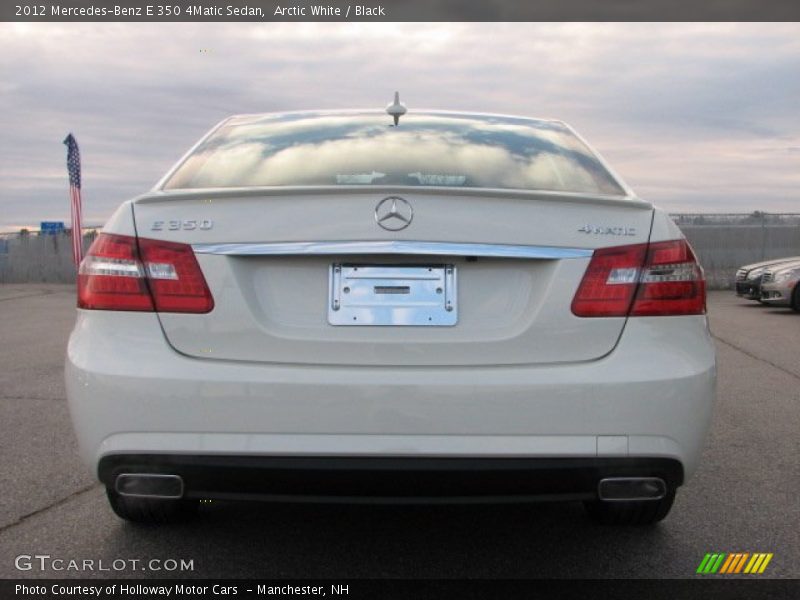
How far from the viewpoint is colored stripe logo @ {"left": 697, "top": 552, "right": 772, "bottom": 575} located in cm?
298

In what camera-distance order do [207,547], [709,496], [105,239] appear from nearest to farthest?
[105,239]
[207,547]
[709,496]

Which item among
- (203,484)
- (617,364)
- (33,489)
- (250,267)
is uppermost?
(250,267)

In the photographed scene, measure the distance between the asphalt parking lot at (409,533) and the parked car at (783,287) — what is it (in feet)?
32.2

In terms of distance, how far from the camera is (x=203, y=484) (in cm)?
246

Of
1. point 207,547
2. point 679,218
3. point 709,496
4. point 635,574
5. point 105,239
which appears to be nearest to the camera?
point 105,239

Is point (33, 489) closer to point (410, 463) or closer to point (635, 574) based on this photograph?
point (410, 463)

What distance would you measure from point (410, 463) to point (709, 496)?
200 cm

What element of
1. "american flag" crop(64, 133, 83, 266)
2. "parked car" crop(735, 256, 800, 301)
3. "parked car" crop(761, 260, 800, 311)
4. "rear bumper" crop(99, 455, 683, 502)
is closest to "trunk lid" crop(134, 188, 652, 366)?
"rear bumper" crop(99, 455, 683, 502)

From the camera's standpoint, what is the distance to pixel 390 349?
2.45m

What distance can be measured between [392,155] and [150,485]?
1429mm

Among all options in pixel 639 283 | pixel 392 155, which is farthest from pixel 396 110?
pixel 639 283

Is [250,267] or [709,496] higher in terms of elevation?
[250,267]

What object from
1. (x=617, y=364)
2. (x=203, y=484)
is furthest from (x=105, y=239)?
(x=617, y=364)

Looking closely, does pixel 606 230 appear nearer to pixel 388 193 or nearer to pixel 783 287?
pixel 388 193
